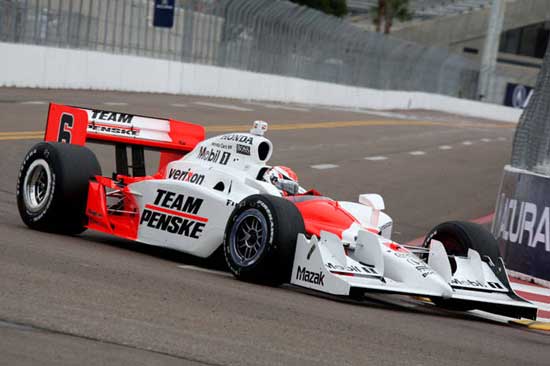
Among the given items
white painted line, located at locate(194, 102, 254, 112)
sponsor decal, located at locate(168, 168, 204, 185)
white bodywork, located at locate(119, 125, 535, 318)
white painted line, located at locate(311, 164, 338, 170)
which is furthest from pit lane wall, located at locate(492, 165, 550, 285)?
white painted line, located at locate(194, 102, 254, 112)

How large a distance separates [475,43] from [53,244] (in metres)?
81.4

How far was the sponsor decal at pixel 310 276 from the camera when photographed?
8.32 metres

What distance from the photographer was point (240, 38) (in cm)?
4219

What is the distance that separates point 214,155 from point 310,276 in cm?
203

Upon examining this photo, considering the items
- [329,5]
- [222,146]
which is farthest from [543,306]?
[329,5]

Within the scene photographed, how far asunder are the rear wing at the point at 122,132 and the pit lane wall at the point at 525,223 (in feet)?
12.5

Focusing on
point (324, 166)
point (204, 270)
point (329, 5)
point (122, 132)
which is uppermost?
point (329, 5)

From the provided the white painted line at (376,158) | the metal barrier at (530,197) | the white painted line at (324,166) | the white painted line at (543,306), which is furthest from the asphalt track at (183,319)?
the white painted line at (376,158)

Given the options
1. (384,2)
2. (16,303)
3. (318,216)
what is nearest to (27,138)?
(318,216)

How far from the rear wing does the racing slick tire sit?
8.93 feet

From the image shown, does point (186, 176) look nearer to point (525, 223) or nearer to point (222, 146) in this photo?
point (222, 146)

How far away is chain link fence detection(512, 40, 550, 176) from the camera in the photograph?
43.6ft

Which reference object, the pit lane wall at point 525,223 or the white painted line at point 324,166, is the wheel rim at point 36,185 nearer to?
the pit lane wall at point 525,223

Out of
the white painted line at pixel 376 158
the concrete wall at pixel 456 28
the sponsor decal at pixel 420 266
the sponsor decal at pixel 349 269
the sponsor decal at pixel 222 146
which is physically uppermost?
the concrete wall at pixel 456 28
